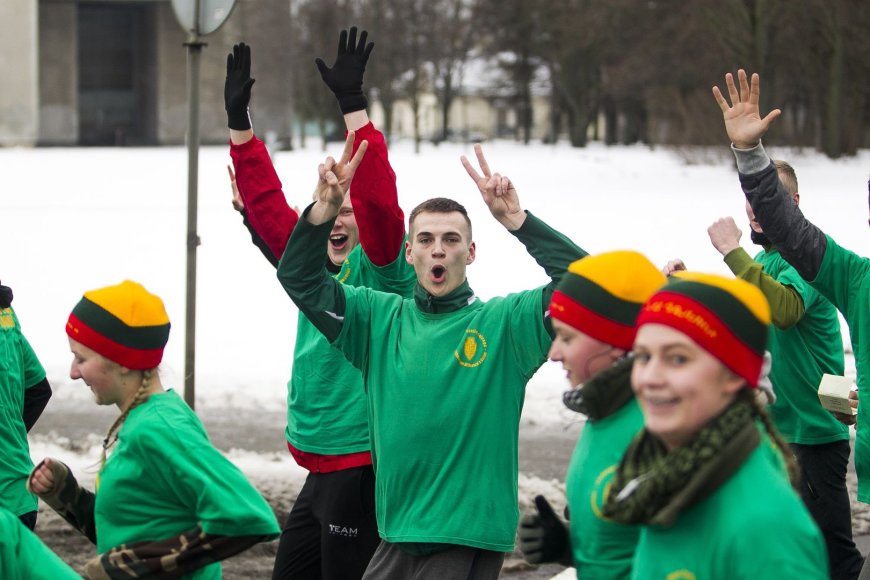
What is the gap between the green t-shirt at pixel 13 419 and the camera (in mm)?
5305

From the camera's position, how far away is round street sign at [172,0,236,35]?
8891 millimetres

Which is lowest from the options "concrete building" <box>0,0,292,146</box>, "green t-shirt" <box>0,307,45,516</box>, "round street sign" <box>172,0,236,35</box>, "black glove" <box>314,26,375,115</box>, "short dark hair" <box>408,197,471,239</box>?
"green t-shirt" <box>0,307,45,516</box>

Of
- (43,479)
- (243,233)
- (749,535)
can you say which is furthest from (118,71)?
(749,535)

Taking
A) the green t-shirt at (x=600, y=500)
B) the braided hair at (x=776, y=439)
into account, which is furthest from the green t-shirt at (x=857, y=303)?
the braided hair at (x=776, y=439)

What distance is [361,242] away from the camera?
5.73 metres

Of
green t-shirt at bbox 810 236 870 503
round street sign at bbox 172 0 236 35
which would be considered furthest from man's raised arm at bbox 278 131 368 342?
round street sign at bbox 172 0 236 35

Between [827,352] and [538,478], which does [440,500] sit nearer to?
[827,352]

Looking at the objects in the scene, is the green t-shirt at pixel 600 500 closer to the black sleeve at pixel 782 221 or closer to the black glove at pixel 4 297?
the black sleeve at pixel 782 221

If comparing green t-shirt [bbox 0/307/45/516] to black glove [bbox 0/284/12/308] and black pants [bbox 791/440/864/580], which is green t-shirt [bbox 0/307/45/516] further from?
black pants [bbox 791/440/864/580]

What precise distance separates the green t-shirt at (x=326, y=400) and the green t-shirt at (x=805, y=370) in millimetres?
1886

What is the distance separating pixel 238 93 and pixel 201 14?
3.52 m

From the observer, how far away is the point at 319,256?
4.69 m

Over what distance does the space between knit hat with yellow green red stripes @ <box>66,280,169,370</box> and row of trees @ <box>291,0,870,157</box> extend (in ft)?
101

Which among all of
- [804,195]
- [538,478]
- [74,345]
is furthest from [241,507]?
[804,195]
